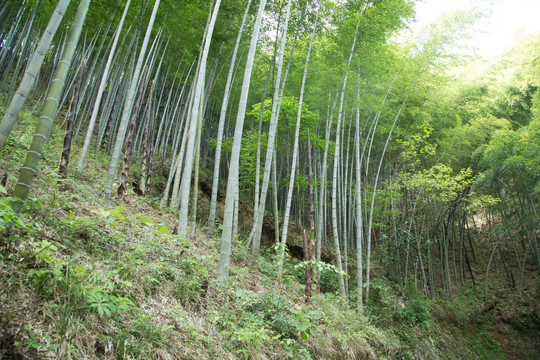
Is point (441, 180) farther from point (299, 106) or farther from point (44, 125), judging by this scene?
point (44, 125)

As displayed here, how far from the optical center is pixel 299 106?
206 inches

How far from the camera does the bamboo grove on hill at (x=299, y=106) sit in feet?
17.1

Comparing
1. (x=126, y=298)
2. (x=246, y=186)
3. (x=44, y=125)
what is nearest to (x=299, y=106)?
(x=44, y=125)

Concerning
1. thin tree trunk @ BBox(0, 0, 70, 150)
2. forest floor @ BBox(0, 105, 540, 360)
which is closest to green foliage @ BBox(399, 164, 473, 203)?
forest floor @ BBox(0, 105, 540, 360)

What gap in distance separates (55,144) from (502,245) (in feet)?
55.1

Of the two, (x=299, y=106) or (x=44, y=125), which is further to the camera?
(x=299, y=106)

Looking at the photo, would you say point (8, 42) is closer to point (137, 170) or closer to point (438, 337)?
point (137, 170)

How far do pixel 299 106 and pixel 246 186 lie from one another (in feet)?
22.9

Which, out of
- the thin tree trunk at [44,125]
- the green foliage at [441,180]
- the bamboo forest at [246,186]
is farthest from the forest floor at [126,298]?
the green foliage at [441,180]

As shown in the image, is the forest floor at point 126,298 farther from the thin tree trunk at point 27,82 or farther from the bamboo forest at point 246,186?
the thin tree trunk at point 27,82

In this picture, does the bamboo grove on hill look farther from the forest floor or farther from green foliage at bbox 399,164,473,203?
the forest floor

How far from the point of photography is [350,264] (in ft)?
29.5

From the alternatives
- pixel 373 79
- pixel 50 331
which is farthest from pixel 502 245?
pixel 50 331

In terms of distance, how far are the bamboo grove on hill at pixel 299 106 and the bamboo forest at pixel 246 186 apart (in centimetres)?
6
